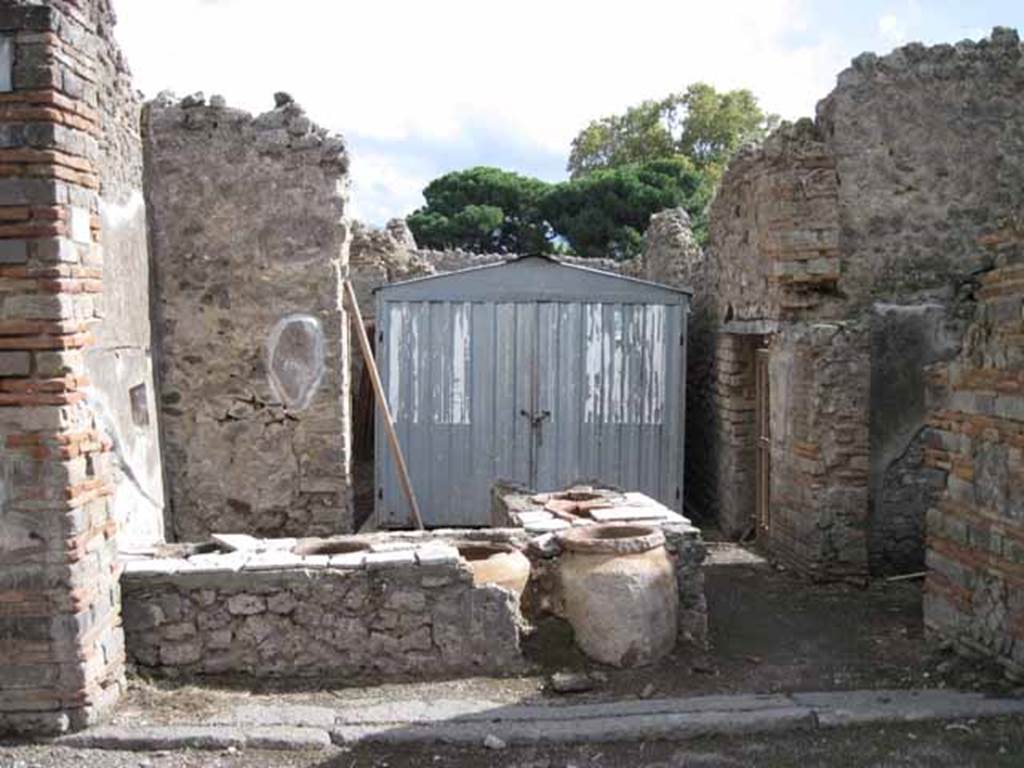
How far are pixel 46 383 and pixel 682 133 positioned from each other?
3109 cm

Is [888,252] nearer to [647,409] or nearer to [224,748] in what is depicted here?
[647,409]

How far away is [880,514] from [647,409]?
250cm

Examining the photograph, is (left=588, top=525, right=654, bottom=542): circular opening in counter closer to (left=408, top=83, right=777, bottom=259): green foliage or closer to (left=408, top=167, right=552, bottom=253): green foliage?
(left=408, top=83, right=777, bottom=259): green foliage

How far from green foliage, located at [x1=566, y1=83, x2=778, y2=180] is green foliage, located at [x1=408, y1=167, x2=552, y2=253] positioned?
375 centimetres

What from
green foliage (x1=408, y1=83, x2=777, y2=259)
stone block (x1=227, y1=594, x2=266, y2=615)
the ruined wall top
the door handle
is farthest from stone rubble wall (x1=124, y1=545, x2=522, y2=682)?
green foliage (x1=408, y1=83, x2=777, y2=259)

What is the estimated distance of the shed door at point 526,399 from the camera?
9688 millimetres

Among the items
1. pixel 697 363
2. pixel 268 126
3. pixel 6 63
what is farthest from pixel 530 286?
pixel 6 63

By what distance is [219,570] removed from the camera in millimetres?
5559

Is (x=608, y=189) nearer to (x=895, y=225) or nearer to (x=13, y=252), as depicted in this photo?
(x=895, y=225)

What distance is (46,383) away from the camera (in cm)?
467

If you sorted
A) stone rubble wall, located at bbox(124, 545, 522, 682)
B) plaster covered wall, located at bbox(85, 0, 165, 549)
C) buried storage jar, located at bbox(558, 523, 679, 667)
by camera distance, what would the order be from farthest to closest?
plaster covered wall, located at bbox(85, 0, 165, 549) < buried storage jar, located at bbox(558, 523, 679, 667) < stone rubble wall, located at bbox(124, 545, 522, 682)

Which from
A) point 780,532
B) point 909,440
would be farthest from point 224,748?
point 909,440

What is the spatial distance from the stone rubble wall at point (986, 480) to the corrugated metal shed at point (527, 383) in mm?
3808

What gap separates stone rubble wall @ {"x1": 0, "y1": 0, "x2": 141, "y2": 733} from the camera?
4609 millimetres
